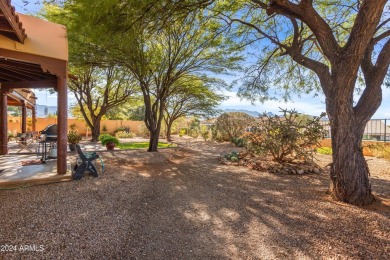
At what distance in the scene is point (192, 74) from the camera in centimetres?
1182

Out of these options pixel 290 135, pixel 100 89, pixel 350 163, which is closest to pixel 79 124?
pixel 100 89

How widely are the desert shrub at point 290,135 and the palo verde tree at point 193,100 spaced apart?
6.22 metres

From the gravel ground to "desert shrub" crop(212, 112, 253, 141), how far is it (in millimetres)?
10074

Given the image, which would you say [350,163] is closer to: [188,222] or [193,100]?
[188,222]

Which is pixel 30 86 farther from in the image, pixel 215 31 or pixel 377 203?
pixel 377 203

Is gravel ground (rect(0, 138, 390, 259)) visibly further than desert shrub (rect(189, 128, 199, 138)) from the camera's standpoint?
No

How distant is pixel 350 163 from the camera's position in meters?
3.92

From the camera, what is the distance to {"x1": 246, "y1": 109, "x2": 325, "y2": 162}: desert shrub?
685cm

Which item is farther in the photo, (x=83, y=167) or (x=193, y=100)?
(x=193, y=100)

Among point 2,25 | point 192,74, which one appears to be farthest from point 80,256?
point 192,74

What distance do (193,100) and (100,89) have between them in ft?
23.3

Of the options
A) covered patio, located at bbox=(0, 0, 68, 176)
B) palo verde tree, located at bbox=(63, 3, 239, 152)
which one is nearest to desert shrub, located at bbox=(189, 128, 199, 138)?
palo verde tree, located at bbox=(63, 3, 239, 152)

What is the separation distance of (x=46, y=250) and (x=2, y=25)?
3.88 metres

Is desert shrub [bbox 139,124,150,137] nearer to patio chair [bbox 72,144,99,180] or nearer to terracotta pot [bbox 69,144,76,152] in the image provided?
terracotta pot [bbox 69,144,76,152]
